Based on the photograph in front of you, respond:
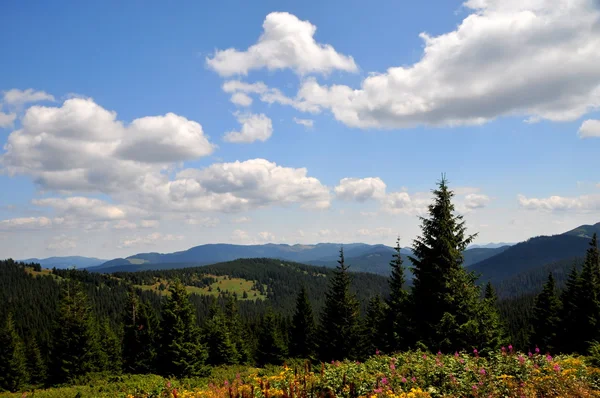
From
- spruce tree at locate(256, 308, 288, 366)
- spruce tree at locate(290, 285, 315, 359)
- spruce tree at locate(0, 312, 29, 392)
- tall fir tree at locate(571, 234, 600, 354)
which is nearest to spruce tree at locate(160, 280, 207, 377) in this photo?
spruce tree at locate(290, 285, 315, 359)

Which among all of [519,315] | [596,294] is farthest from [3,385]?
[519,315]

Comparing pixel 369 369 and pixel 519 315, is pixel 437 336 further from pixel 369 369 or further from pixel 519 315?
pixel 519 315

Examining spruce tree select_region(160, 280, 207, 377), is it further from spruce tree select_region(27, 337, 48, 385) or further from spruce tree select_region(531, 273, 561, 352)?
spruce tree select_region(27, 337, 48, 385)

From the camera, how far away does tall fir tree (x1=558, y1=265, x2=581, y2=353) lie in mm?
33969

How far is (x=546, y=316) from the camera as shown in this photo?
43.4m

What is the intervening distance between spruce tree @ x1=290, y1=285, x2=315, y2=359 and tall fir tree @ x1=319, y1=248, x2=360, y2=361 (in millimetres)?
10933

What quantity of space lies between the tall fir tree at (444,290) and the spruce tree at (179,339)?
80.4 feet

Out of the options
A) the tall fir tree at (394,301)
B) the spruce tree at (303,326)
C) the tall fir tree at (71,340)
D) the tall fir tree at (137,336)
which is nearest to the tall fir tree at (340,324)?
the tall fir tree at (394,301)

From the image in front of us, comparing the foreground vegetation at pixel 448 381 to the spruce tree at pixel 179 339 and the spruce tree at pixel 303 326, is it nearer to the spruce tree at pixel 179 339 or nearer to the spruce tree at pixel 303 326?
the spruce tree at pixel 179 339

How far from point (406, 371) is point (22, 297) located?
788 feet

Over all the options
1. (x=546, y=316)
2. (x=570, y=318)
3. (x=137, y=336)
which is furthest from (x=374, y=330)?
(x=137, y=336)

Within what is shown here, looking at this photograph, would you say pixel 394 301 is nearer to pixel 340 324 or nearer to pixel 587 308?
pixel 340 324

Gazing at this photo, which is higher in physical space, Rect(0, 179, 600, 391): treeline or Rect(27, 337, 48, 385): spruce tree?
Rect(0, 179, 600, 391): treeline

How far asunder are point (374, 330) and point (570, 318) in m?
20.7
